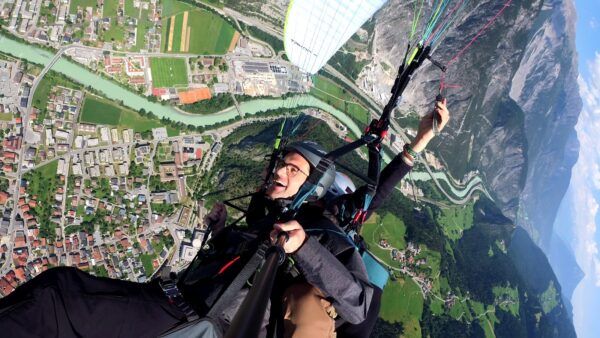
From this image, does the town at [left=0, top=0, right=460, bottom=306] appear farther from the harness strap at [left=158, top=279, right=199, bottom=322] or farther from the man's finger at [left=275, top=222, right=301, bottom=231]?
the man's finger at [left=275, top=222, right=301, bottom=231]

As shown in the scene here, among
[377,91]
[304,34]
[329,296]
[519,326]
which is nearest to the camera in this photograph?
[329,296]

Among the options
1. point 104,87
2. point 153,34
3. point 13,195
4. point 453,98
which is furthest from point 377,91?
point 13,195

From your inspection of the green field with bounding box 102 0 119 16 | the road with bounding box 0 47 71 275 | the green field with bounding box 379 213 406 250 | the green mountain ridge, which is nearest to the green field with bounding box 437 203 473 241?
the green mountain ridge

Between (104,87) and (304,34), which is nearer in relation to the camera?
(304,34)

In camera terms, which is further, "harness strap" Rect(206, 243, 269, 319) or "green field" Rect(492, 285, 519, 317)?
"green field" Rect(492, 285, 519, 317)

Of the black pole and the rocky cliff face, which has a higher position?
the rocky cliff face

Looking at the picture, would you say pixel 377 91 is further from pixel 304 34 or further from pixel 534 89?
pixel 534 89
